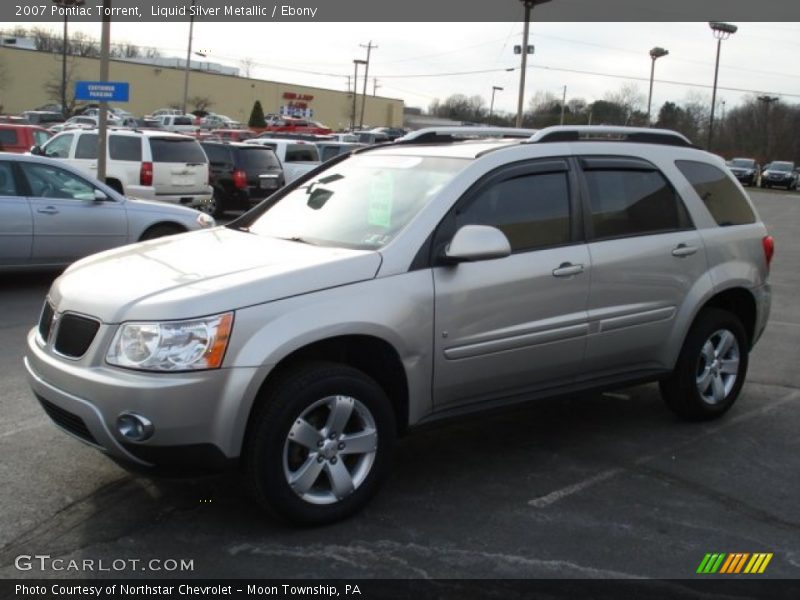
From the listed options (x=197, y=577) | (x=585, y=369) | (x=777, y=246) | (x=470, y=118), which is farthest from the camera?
(x=470, y=118)

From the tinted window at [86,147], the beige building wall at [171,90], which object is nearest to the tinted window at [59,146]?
the tinted window at [86,147]

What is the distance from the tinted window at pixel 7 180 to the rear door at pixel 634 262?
7105 mm

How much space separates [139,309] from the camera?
3676 mm

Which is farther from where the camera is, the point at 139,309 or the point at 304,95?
the point at 304,95

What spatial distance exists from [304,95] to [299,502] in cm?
9523

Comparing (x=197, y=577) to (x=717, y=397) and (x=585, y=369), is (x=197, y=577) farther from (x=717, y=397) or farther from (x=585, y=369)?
(x=717, y=397)

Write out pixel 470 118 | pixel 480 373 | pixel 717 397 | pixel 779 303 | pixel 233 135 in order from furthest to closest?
pixel 470 118, pixel 233 135, pixel 779 303, pixel 717 397, pixel 480 373

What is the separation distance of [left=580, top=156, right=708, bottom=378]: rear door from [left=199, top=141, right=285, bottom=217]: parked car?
13581 mm

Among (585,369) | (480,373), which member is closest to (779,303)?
(585,369)

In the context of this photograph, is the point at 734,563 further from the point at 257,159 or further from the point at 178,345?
the point at 257,159

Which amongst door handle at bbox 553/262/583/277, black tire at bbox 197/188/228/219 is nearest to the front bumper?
door handle at bbox 553/262/583/277

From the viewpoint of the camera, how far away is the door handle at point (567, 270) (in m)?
A: 4.71

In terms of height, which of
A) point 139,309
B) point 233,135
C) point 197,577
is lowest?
point 197,577

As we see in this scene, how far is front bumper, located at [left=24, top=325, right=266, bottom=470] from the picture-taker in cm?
354
